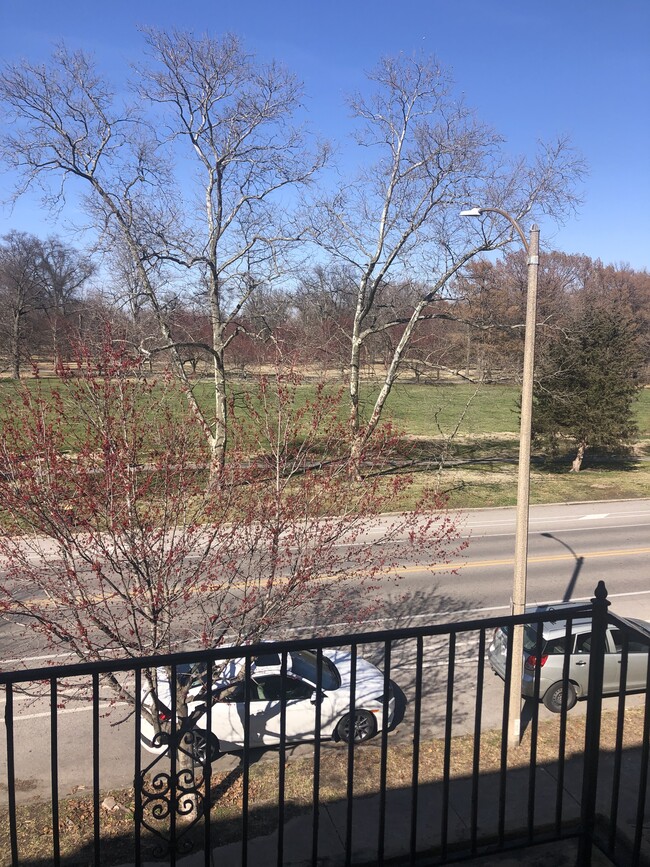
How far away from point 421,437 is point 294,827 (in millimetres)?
31056

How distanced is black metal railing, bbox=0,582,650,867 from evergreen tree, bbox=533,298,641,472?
19.5 m

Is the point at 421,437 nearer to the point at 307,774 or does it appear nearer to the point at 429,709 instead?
the point at 429,709

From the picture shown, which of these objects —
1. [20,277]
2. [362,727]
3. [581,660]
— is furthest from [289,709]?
[20,277]

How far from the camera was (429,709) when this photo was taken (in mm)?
9859

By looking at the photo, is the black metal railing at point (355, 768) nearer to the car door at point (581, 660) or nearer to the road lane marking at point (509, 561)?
the car door at point (581, 660)

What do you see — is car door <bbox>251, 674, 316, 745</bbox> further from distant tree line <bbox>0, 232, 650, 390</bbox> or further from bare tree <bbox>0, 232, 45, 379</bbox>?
bare tree <bbox>0, 232, 45, 379</bbox>

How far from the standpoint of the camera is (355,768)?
7.19 m

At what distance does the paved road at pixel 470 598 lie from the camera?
349 inches

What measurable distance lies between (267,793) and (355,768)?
0.91 m

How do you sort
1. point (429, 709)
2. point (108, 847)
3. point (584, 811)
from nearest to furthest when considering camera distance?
point (584, 811), point (108, 847), point (429, 709)

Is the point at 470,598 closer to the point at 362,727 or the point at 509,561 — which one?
the point at 509,561

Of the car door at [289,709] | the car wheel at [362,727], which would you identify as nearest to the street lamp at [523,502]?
the car wheel at [362,727]

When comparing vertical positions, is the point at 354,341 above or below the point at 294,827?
above

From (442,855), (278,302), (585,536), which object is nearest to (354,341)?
(278,302)
